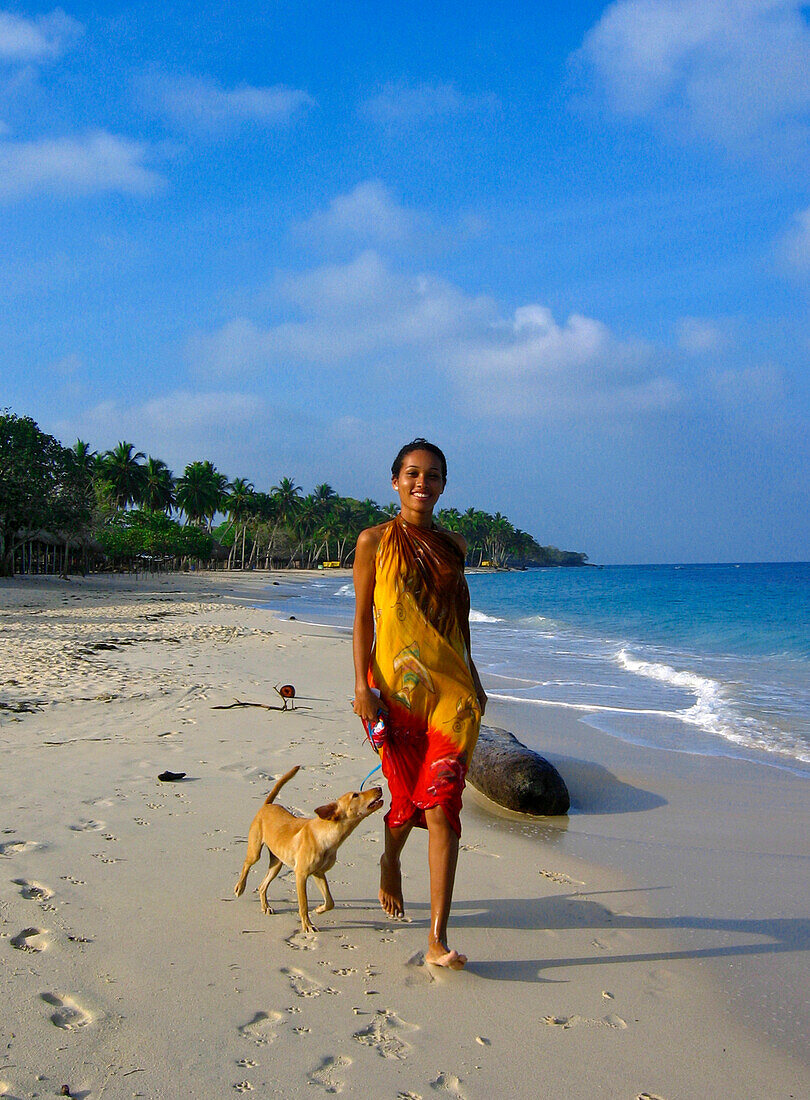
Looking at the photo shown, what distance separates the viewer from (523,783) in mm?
5652

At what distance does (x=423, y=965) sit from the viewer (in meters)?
3.12

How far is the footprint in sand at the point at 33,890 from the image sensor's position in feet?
11.5

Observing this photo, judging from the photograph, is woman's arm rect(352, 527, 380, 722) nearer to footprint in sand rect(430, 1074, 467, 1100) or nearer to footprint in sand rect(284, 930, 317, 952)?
footprint in sand rect(284, 930, 317, 952)

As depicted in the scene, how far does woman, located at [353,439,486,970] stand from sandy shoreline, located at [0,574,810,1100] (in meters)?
0.49

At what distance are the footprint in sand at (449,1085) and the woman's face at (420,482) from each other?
2.10 metres

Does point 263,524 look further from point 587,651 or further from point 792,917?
point 792,917

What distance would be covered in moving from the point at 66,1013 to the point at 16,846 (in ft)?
5.73

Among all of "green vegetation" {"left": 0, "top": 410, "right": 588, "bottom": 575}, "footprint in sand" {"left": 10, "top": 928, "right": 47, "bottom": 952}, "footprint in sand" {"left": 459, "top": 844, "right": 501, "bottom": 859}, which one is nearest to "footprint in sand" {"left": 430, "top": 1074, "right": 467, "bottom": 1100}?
"footprint in sand" {"left": 10, "top": 928, "right": 47, "bottom": 952}

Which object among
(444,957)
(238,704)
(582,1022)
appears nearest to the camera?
(582,1022)

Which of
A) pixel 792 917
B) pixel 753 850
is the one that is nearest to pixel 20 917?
pixel 792 917

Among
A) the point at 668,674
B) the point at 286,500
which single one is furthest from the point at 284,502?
the point at 668,674

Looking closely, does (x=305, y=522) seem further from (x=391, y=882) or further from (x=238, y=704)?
(x=391, y=882)

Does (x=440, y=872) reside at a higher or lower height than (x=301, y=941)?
higher

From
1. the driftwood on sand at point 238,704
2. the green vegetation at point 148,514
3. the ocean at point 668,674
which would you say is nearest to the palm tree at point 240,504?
the green vegetation at point 148,514
